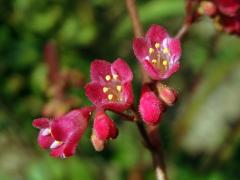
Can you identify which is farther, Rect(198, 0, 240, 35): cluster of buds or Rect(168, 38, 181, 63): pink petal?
Rect(198, 0, 240, 35): cluster of buds

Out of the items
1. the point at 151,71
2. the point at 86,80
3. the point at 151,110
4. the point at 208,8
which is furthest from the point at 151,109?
the point at 86,80

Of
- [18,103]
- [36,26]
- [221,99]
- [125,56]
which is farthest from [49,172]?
[221,99]

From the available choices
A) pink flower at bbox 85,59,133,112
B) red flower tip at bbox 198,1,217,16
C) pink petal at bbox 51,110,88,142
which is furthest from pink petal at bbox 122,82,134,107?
red flower tip at bbox 198,1,217,16

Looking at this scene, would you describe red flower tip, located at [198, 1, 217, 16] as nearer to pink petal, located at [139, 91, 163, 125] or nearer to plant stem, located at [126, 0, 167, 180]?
plant stem, located at [126, 0, 167, 180]

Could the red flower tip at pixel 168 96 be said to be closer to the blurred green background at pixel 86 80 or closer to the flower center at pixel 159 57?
the flower center at pixel 159 57

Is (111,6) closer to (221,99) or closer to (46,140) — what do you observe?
(221,99)

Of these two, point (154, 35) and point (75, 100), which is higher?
point (154, 35)

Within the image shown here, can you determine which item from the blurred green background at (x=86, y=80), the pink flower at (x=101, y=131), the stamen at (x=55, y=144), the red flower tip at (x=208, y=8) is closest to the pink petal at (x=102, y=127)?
the pink flower at (x=101, y=131)
